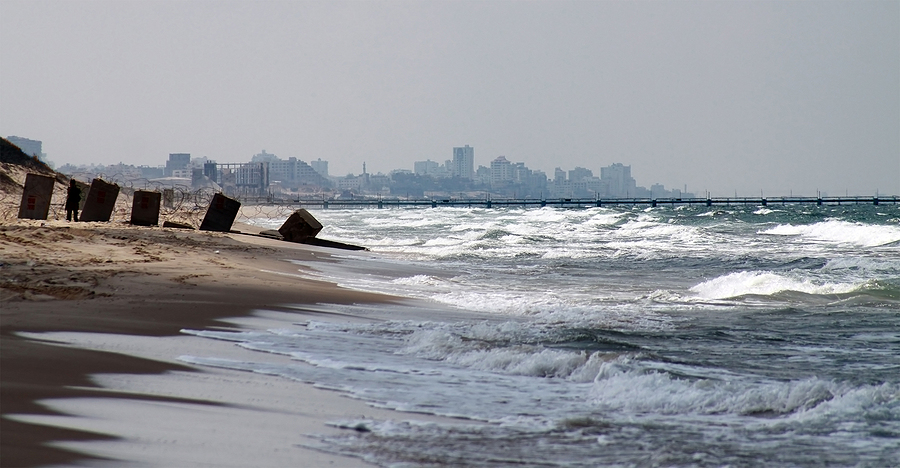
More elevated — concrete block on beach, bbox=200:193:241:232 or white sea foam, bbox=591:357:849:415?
concrete block on beach, bbox=200:193:241:232

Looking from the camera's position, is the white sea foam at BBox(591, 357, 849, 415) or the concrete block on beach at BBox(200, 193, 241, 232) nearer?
the white sea foam at BBox(591, 357, 849, 415)

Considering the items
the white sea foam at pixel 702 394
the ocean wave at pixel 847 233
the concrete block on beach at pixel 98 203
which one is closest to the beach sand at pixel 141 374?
the white sea foam at pixel 702 394

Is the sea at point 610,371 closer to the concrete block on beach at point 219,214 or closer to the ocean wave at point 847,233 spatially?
the concrete block on beach at point 219,214

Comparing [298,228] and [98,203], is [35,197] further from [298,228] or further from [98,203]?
[298,228]

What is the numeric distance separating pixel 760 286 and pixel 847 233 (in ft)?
87.8

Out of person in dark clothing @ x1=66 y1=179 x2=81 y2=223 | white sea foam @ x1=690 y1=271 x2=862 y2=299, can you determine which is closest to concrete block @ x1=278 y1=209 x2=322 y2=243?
person in dark clothing @ x1=66 y1=179 x2=81 y2=223

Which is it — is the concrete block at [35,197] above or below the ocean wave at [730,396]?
above

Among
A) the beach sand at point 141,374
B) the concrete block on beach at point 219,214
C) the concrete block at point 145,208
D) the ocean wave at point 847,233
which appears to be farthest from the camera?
the ocean wave at point 847,233

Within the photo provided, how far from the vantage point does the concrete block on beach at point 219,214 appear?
811 inches

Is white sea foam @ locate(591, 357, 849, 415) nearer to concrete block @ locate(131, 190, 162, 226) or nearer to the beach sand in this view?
the beach sand

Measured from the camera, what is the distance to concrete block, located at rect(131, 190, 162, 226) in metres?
19.8

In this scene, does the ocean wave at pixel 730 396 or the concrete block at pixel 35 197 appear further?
the concrete block at pixel 35 197

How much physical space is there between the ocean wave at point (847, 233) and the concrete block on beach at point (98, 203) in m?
25.6

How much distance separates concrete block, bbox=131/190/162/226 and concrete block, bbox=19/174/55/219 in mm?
1816
